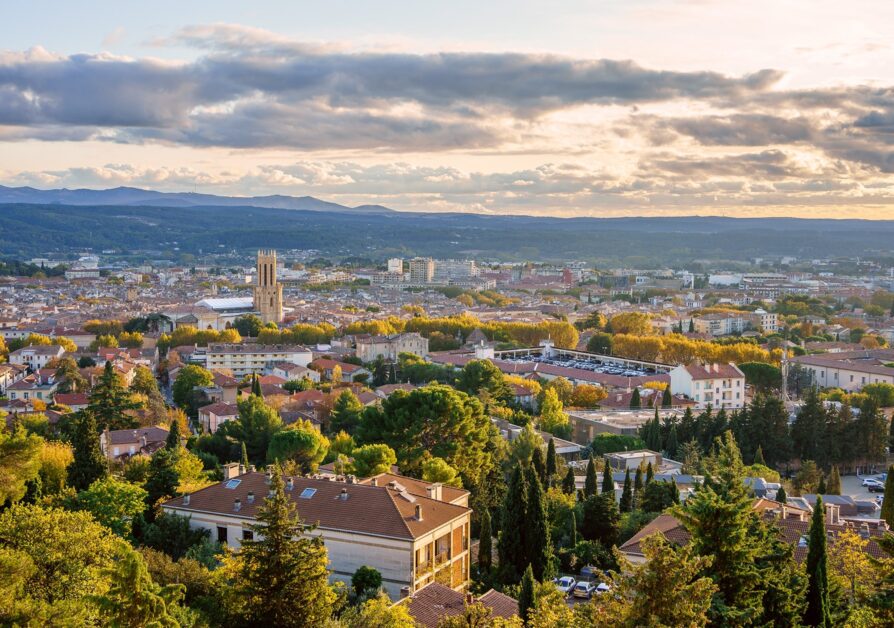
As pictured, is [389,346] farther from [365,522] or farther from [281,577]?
[281,577]

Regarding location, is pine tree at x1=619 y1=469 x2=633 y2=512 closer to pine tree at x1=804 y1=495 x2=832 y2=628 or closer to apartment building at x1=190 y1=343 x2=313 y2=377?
pine tree at x1=804 y1=495 x2=832 y2=628

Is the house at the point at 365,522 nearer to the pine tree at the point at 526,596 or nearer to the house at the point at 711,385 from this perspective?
the pine tree at the point at 526,596

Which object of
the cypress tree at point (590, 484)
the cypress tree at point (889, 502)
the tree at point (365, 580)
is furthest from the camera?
the cypress tree at point (590, 484)

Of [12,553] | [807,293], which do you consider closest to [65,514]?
[12,553]

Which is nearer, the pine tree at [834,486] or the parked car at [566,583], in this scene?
the parked car at [566,583]

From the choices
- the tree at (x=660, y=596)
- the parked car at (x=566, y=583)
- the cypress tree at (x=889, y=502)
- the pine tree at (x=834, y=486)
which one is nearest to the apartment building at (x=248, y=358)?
the pine tree at (x=834, y=486)

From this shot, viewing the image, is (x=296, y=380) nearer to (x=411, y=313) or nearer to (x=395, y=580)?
(x=395, y=580)
